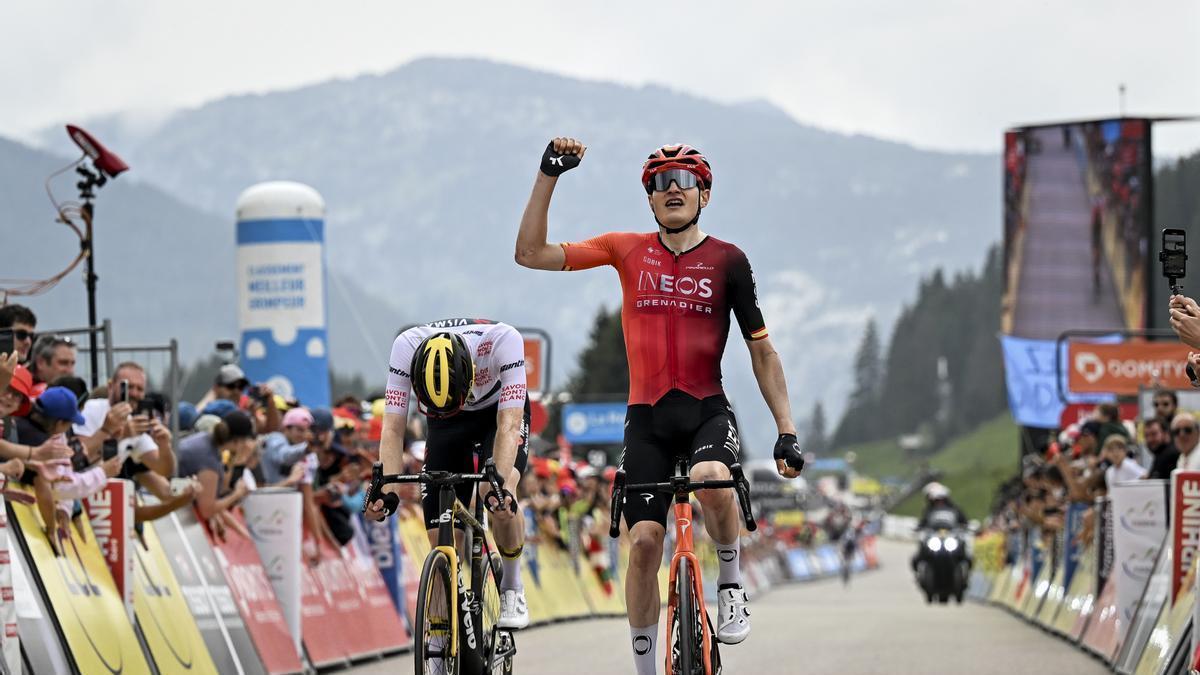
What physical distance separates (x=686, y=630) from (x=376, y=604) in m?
9.94

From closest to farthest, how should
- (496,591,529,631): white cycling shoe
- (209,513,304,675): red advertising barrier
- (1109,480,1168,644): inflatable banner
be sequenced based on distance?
(496,591,529,631): white cycling shoe < (209,513,304,675): red advertising barrier < (1109,480,1168,644): inflatable banner

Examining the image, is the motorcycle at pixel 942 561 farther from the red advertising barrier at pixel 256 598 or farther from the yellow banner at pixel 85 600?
the yellow banner at pixel 85 600

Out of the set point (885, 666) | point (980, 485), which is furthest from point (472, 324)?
point (980, 485)

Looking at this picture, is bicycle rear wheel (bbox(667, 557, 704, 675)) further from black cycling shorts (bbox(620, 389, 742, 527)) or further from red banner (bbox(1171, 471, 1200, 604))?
red banner (bbox(1171, 471, 1200, 604))

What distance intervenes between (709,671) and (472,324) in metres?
2.38

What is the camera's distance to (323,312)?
30.3m

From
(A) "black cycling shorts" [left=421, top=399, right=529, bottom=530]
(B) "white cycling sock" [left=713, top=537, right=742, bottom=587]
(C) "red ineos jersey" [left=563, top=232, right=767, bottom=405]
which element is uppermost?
(C) "red ineos jersey" [left=563, top=232, right=767, bottom=405]

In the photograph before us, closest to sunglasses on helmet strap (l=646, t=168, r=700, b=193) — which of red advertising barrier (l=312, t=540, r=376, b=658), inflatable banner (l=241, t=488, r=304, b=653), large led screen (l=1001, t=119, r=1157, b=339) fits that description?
inflatable banner (l=241, t=488, r=304, b=653)

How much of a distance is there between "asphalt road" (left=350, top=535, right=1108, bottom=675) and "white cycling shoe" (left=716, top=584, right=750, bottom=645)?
516 centimetres

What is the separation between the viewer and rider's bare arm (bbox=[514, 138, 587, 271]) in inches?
356

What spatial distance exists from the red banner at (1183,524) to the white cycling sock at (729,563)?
181 inches

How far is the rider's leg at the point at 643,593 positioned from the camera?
9.09 metres

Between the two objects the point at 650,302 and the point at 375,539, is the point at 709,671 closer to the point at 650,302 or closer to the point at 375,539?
the point at 650,302

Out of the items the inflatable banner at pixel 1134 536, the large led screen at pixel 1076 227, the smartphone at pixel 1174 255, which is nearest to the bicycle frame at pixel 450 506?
the smartphone at pixel 1174 255
